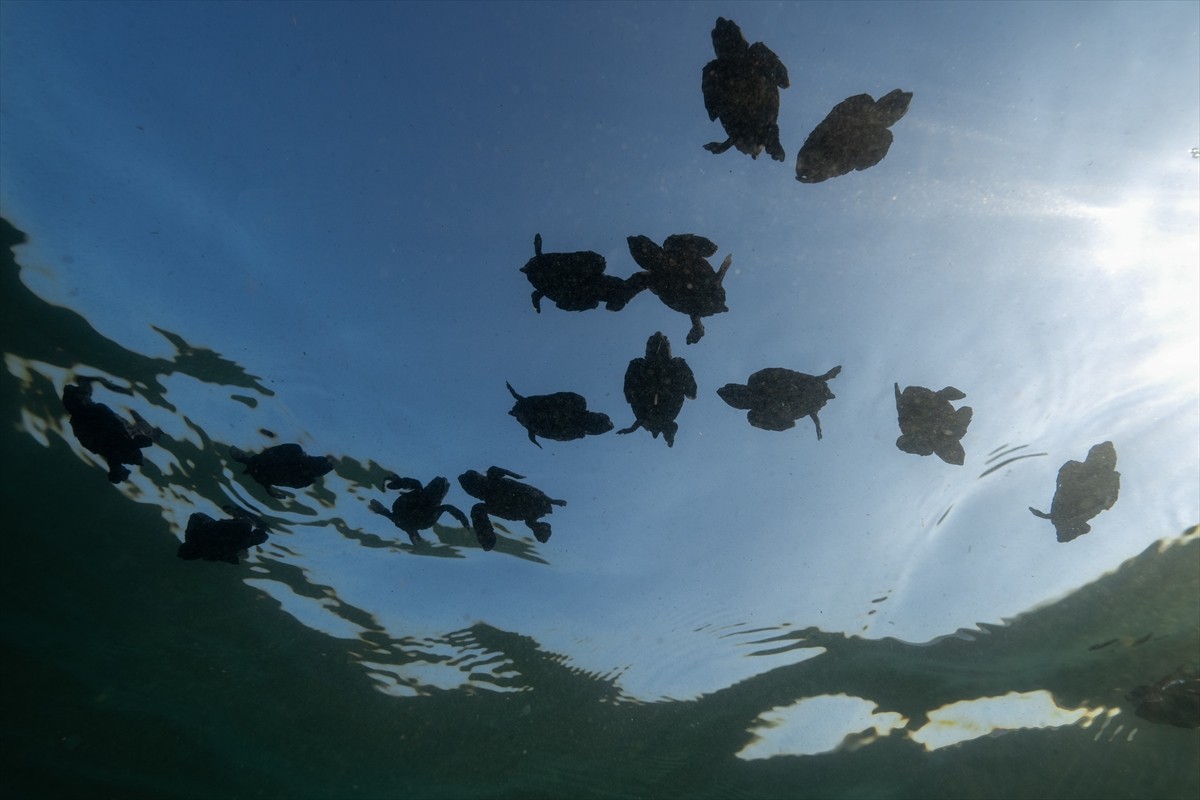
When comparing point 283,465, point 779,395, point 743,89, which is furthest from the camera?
point 283,465

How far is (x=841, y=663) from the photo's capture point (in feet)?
52.9

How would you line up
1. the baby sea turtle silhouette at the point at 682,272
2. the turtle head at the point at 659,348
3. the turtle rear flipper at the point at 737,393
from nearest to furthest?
the baby sea turtle silhouette at the point at 682,272 < the turtle head at the point at 659,348 < the turtle rear flipper at the point at 737,393

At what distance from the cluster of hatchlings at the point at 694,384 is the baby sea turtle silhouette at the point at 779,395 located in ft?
0.05

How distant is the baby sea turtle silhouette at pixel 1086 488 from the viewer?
8.46 meters

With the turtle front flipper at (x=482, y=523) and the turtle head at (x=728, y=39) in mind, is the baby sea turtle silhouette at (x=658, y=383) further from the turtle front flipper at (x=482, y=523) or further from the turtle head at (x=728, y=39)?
Result: the turtle head at (x=728, y=39)

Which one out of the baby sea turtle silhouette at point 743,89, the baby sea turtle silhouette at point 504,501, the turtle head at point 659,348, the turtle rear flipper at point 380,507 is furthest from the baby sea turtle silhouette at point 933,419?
the turtle rear flipper at point 380,507

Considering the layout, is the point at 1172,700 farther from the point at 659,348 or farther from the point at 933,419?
the point at 659,348

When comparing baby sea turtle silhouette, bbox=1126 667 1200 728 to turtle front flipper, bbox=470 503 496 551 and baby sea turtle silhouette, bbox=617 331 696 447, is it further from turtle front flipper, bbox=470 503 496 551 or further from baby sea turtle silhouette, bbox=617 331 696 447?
turtle front flipper, bbox=470 503 496 551

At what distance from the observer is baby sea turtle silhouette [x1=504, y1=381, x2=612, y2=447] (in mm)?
7789

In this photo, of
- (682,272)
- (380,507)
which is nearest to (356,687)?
(380,507)

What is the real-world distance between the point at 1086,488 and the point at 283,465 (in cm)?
1136

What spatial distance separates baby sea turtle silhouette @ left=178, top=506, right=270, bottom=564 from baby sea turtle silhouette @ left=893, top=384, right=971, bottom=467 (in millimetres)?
9978

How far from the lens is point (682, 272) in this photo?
6.99m

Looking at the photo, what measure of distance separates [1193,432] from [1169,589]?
485 cm
